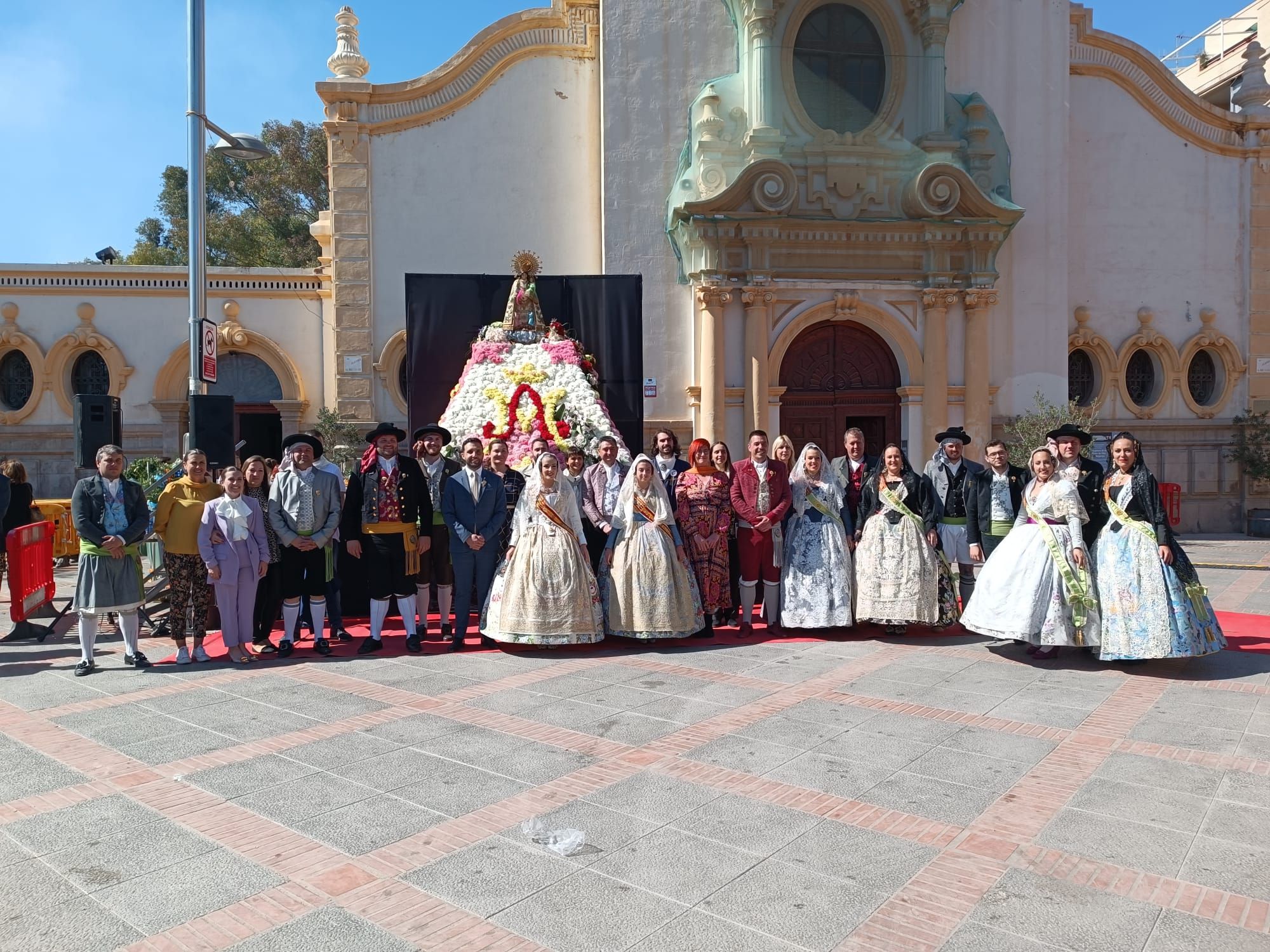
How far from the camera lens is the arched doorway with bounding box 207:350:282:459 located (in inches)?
654

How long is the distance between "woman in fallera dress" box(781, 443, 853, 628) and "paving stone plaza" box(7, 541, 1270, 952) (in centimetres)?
121

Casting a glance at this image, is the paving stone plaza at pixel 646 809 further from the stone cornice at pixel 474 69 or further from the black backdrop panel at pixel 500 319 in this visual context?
the stone cornice at pixel 474 69

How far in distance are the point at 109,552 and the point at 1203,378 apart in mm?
18533

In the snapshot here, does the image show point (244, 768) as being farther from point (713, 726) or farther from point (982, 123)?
point (982, 123)

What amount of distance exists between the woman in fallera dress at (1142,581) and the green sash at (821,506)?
2133 millimetres

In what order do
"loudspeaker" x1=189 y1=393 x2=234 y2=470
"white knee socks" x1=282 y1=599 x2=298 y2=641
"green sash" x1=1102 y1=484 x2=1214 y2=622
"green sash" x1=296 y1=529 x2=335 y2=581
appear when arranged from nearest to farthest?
"green sash" x1=1102 y1=484 x2=1214 y2=622
"white knee socks" x1=282 y1=599 x2=298 y2=641
"green sash" x1=296 y1=529 x2=335 y2=581
"loudspeaker" x1=189 y1=393 x2=234 y2=470

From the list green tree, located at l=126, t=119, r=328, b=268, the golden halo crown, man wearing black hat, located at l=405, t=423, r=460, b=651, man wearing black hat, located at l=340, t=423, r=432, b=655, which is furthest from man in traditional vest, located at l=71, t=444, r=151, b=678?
green tree, located at l=126, t=119, r=328, b=268

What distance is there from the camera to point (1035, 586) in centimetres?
710

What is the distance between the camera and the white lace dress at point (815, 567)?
830cm

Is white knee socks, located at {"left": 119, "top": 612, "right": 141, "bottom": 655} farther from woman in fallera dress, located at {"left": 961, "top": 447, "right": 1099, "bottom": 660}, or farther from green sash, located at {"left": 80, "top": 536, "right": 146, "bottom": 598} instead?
woman in fallera dress, located at {"left": 961, "top": 447, "right": 1099, "bottom": 660}

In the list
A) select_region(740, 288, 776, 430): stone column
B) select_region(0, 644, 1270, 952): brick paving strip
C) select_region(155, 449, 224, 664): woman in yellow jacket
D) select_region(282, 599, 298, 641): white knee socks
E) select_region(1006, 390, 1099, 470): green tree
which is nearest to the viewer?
select_region(0, 644, 1270, 952): brick paving strip

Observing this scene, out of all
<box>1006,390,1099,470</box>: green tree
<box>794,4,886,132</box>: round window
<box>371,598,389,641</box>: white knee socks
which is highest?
<box>794,4,886,132</box>: round window

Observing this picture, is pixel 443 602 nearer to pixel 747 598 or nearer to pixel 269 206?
pixel 747 598

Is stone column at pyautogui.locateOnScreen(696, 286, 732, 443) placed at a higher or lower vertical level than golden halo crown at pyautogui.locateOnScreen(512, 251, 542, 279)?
lower
